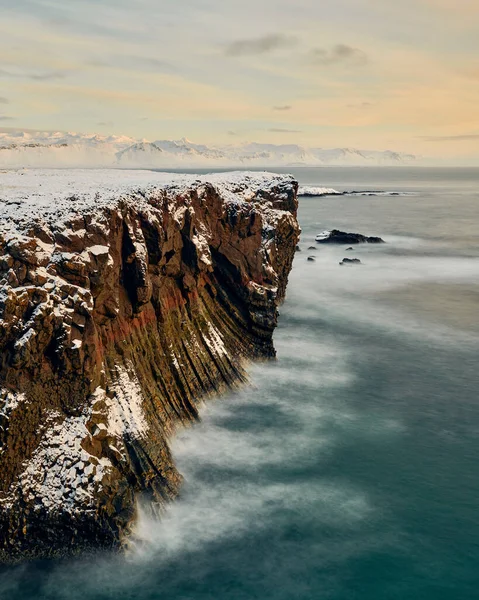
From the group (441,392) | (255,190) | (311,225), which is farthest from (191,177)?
(311,225)

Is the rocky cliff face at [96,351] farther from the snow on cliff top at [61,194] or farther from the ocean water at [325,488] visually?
the ocean water at [325,488]

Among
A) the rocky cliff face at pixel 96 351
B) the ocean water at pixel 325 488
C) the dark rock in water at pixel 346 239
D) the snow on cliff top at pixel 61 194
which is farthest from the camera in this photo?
the dark rock in water at pixel 346 239

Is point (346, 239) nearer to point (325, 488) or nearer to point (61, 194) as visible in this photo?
point (61, 194)

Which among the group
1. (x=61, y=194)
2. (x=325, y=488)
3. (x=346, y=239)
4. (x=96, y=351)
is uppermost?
(x=61, y=194)

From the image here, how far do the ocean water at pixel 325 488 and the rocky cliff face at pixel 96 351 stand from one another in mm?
1590

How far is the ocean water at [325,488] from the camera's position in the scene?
22.6 metres

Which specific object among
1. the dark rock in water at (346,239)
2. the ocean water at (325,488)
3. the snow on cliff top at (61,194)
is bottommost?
the ocean water at (325,488)

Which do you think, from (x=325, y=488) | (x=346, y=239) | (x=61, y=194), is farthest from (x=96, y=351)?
(x=346, y=239)

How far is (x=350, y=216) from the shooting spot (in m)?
148

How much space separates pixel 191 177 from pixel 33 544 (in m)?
29.3

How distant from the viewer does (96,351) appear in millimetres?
26188

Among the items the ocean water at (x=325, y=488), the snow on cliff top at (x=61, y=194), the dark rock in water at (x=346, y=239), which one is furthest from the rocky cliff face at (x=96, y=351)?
the dark rock in water at (x=346, y=239)

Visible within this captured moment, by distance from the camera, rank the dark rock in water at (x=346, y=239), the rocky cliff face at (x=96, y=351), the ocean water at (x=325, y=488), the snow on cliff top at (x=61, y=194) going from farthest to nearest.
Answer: the dark rock in water at (x=346, y=239)
the snow on cliff top at (x=61, y=194)
the rocky cliff face at (x=96, y=351)
the ocean water at (x=325, y=488)

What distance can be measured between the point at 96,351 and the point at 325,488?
13.4 m
